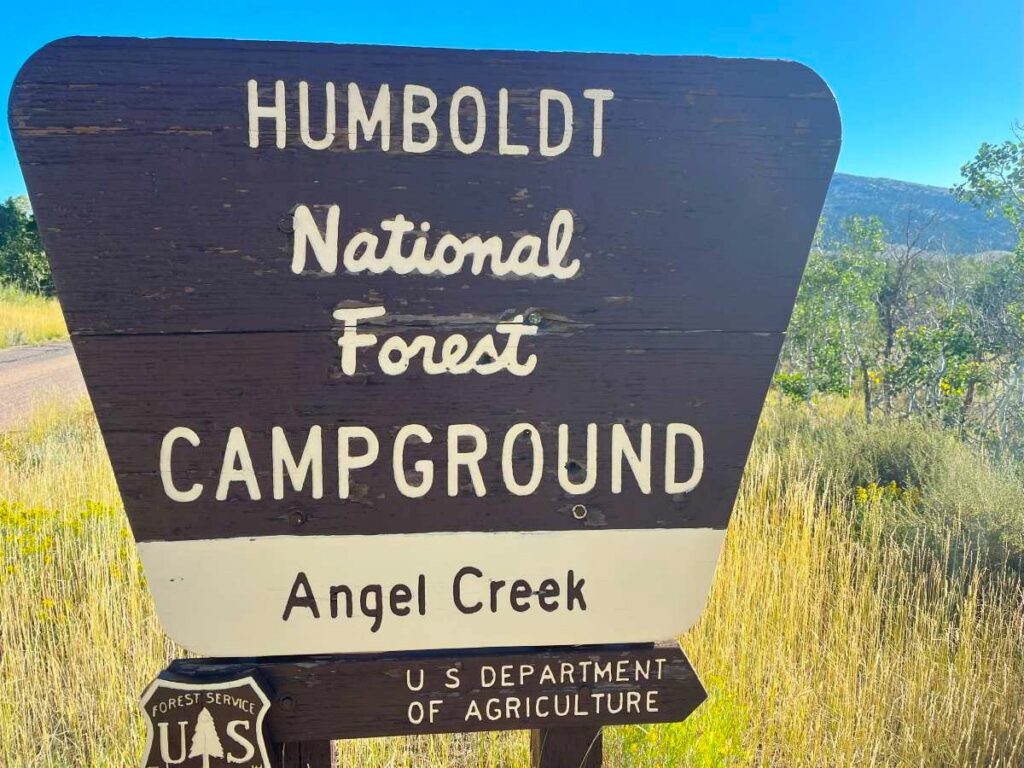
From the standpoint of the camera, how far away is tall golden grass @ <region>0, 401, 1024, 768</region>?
197 centimetres

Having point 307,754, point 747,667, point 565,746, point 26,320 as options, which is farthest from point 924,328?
point 26,320

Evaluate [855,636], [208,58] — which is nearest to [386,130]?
[208,58]

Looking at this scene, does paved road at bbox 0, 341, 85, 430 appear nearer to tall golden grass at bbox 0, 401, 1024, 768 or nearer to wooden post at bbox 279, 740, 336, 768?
tall golden grass at bbox 0, 401, 1024, 768

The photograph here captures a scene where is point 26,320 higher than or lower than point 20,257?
lower

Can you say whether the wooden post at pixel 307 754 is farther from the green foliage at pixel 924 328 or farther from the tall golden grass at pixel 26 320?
the tall golden grass at pixel 26 320

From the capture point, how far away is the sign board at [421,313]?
41.3 inches

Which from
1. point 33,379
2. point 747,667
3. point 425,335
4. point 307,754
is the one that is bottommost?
point 747,667

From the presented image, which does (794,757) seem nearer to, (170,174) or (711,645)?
(711,645)

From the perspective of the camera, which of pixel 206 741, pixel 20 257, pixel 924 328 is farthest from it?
pixel 20 257

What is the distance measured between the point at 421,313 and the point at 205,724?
0.79 metres

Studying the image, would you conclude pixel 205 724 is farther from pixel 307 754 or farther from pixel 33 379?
pixel 33 379

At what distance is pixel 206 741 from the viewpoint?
42.4 inches

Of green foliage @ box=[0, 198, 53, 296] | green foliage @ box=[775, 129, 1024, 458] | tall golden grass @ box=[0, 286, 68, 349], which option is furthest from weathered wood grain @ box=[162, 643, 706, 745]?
green foliage @ box=[0, 198, 53, 296]

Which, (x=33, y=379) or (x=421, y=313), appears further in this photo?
(x=33, y=379)
